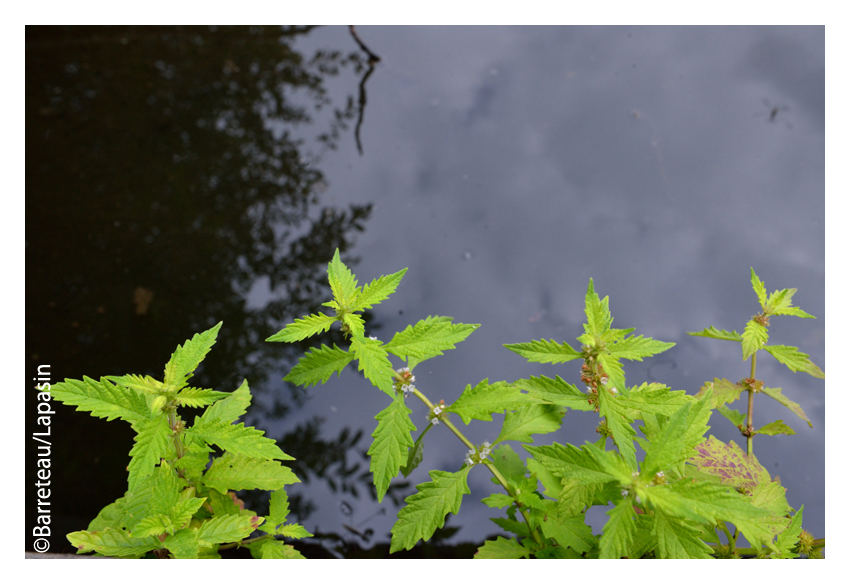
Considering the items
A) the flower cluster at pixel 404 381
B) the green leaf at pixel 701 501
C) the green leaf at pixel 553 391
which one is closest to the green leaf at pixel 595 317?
the green leaf at pixel 553 391

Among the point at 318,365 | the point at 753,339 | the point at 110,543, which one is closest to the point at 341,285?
the point at 318,365

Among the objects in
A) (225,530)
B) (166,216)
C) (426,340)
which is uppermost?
(166,216)

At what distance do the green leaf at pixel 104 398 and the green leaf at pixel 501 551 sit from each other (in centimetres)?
95

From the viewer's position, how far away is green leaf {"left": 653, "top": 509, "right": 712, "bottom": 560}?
985 mm

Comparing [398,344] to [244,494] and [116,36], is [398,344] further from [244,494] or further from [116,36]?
[116,36]

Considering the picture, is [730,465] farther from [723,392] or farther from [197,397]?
[197,397]

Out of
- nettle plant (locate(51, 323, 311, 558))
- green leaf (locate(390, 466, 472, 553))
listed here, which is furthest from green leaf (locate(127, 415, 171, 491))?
green leaf (locate(390, 466, 472, 553))

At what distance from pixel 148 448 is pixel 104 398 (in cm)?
18

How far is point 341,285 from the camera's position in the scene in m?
1.21

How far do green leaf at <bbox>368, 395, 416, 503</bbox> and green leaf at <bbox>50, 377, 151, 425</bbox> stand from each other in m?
0.57

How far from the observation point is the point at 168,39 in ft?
9.39

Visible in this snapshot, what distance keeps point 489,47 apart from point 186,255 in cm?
213

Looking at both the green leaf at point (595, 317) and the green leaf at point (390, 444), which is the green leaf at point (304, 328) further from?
the green leaf at point (595, 317)

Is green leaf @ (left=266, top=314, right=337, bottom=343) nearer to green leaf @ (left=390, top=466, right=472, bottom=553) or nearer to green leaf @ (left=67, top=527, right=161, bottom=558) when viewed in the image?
green leaf @ (left=390, top=466, right=472, bottom=553)
